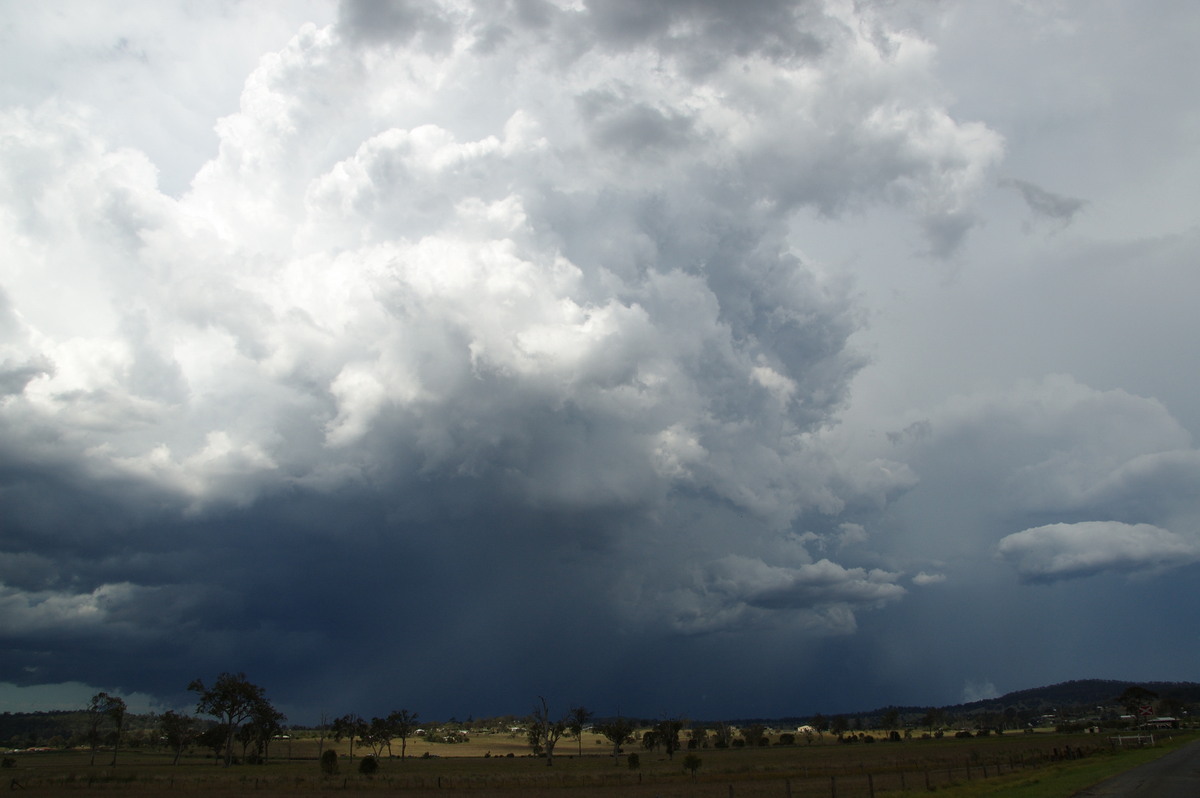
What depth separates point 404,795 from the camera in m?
57.7

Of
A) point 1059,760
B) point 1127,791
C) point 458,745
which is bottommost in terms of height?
point 458,745

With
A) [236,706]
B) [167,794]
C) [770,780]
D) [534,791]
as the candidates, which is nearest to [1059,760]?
[770,780]

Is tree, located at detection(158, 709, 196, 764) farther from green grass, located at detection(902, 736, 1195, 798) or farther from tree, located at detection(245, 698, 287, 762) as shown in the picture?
green grass, located at detection(902, 736, 1195, 798)

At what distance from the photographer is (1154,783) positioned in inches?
1695

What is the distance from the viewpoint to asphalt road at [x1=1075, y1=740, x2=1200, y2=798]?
37562 mm

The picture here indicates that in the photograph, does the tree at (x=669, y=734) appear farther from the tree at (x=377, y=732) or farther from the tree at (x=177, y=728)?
the tree at (x=177, y=728)

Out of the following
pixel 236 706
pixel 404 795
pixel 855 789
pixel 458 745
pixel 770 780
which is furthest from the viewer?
pixel 458 745

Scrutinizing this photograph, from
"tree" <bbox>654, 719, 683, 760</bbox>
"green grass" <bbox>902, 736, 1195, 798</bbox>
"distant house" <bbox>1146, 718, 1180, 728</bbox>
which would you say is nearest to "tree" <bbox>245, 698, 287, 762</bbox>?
"tree" <bbox>654, 719, 683, 760</bbox>

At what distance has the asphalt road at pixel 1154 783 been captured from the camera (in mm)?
37562

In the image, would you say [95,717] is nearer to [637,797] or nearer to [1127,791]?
[637,797]

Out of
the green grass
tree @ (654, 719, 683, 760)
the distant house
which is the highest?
the green grass

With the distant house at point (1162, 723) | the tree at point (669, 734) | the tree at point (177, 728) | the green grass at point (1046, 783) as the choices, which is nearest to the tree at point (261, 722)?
the tree at point (177, 728)

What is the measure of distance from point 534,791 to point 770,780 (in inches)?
845

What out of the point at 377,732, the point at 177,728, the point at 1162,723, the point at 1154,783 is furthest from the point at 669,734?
the point at 1162,723
